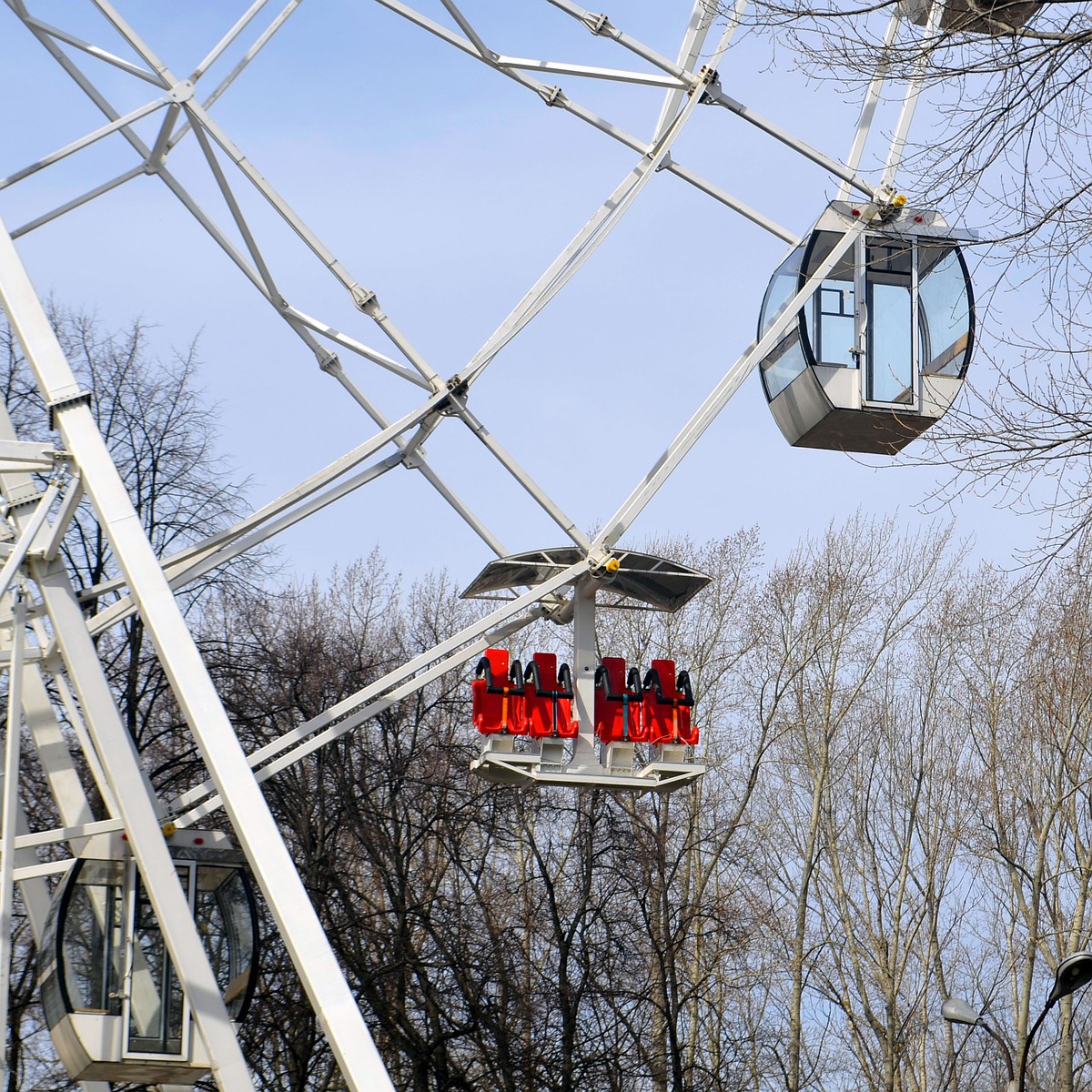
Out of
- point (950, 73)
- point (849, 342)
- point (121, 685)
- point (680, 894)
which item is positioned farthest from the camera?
point (680, 894)

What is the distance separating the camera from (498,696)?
16.2 m

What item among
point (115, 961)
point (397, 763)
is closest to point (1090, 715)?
point (397, 763)

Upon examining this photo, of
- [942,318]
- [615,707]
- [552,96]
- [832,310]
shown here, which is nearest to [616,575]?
[615,707]

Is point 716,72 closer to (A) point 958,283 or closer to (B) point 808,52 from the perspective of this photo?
(A) point 958,283

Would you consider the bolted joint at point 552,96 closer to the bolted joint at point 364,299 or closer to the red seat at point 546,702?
the bolted joint at point 364,299

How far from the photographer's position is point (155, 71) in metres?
16.2

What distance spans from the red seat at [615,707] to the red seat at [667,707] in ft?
A: 0.36

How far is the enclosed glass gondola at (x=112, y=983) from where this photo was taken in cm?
1538

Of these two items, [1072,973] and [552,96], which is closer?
[1072,973]

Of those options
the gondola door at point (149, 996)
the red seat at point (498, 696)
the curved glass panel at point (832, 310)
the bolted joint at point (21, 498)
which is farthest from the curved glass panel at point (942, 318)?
the gondola door at point (149, 996)

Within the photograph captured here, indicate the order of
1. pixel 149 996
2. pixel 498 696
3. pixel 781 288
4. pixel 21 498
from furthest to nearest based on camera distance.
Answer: pixel 781 288
pixel 498 696
pixel 149 996
pixel 21 498

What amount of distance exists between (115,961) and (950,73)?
10341 mm

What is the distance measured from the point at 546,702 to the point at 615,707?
2.28 ft

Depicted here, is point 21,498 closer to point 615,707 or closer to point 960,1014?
point 615,707
